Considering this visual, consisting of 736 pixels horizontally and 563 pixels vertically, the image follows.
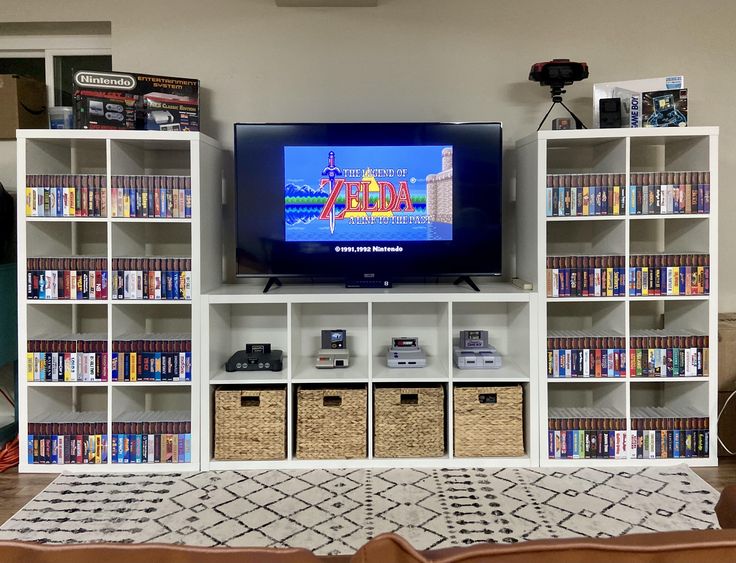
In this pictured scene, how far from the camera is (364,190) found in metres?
3.29

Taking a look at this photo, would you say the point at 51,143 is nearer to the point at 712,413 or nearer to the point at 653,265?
the point at 653,265

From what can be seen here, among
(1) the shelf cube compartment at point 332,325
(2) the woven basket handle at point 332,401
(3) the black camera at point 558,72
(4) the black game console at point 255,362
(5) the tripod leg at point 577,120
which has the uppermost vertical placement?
(3) the black camera at point 558,72

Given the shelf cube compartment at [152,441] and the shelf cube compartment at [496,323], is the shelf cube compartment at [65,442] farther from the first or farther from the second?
the shelf cube compartment at [496,323]

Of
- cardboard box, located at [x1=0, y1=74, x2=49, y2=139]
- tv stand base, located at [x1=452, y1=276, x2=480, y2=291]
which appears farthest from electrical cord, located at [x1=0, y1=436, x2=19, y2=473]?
tv stand base, located at [x1=452, y1=276, x2=480, y2=291]

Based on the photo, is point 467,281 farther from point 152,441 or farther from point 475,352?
point 152,441

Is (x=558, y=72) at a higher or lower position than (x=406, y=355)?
higher

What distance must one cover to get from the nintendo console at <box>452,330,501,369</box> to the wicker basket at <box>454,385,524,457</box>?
155 mm

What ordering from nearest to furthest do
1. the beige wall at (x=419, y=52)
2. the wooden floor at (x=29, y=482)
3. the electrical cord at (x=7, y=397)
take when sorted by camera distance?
the wooden floor at (x=29, y=482) < the beige wall at (x=419, y=52) < the electrical cord at (x=7, y=397)

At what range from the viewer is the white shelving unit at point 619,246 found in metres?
3.11

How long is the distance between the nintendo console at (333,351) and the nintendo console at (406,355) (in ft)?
0.72

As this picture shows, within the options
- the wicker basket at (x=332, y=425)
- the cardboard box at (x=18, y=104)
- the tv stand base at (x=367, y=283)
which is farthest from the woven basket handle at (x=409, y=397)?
the cardboard box at (x=18, y=104)

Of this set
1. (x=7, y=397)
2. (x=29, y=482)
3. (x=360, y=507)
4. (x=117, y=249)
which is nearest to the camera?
(x=360, y=507)

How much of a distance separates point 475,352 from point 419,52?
1587 mm

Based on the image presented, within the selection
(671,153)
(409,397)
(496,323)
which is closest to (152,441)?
(409,397)
